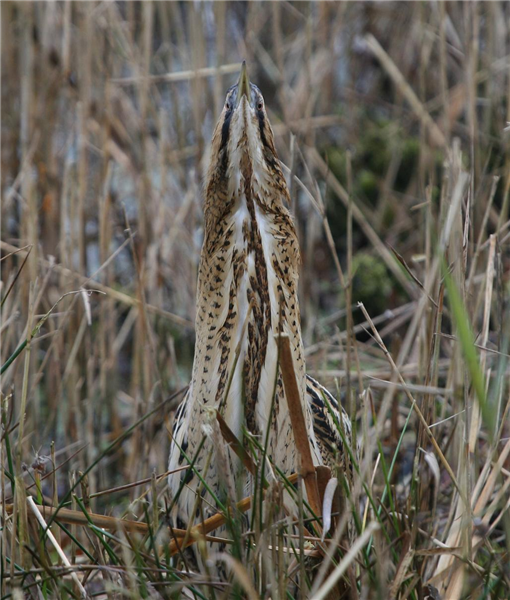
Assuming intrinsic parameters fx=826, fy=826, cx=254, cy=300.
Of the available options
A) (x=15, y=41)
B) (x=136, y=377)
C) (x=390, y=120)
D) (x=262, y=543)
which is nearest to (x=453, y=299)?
(x=262, y=543)

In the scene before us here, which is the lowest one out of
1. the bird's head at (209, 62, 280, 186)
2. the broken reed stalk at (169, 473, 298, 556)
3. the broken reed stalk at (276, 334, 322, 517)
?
the broken reed stalk at (169, 473, 298, 556)

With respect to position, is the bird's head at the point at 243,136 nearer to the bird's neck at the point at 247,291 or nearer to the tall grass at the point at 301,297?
the bird's neck at the point at 247,291

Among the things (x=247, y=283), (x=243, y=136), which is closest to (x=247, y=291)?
(x=247, y=283)

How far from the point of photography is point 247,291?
1533 millimetres

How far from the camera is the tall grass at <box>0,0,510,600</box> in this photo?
1.38 m

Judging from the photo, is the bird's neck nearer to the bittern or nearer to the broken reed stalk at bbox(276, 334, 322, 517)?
the bittern

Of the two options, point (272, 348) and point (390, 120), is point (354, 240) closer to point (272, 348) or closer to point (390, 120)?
point (390, 120)

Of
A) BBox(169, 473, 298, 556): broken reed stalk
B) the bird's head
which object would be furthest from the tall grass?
the bird's head

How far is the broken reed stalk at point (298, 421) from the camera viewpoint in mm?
1271

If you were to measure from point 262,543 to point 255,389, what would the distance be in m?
0.40

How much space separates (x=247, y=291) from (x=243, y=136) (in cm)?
28

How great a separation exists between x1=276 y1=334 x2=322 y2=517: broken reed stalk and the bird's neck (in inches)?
7.8

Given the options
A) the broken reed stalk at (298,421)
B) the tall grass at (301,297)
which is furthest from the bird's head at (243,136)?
the broken reed stalk at (298,421)

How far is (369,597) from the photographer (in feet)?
4.63
